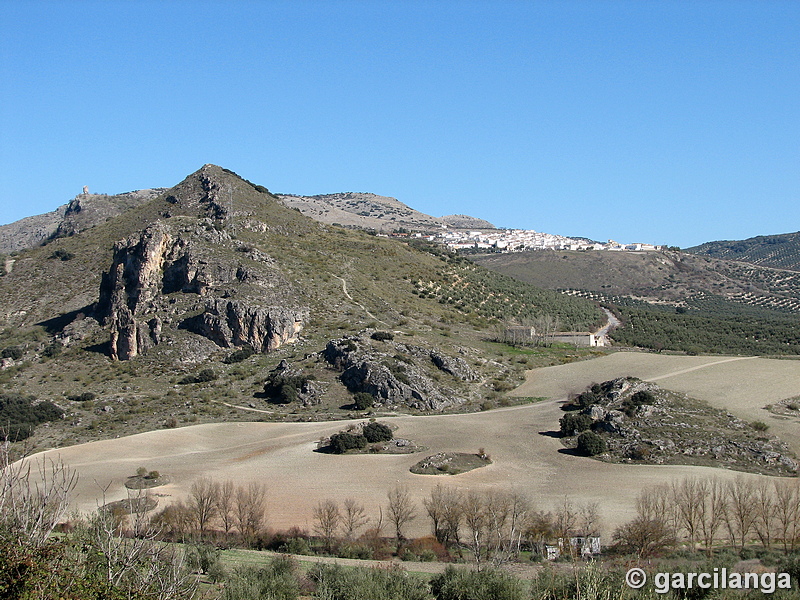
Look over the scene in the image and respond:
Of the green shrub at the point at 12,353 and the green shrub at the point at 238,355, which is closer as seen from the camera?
the green shrub at the point at 238,355

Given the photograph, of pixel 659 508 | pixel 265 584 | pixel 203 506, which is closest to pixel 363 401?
pixel 203 506

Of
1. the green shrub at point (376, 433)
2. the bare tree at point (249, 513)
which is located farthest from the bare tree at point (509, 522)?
the green shrub at point (376, 433)

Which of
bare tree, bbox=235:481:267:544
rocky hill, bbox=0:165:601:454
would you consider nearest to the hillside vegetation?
rocky hill, bbox=0:165:601:454

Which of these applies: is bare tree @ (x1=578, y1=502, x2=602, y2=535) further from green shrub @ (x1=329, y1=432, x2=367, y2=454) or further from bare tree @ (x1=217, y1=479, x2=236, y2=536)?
green shrub @ (x1=329, y1=432, x2=367, y2=454)

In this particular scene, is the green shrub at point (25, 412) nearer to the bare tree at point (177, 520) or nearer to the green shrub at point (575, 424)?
the bare tree at point (177, 520)

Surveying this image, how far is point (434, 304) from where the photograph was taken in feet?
275

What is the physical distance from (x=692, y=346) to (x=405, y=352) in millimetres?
39546

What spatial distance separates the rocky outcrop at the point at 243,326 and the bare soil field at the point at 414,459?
614 inches

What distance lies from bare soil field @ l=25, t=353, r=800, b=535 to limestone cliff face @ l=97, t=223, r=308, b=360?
54.6 ft

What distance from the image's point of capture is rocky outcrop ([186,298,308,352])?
6247cm

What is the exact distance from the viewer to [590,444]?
3909 cm

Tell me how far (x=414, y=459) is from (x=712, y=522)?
1706cm

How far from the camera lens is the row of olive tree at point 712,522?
2514 cm

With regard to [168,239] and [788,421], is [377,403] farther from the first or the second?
[168,239]
